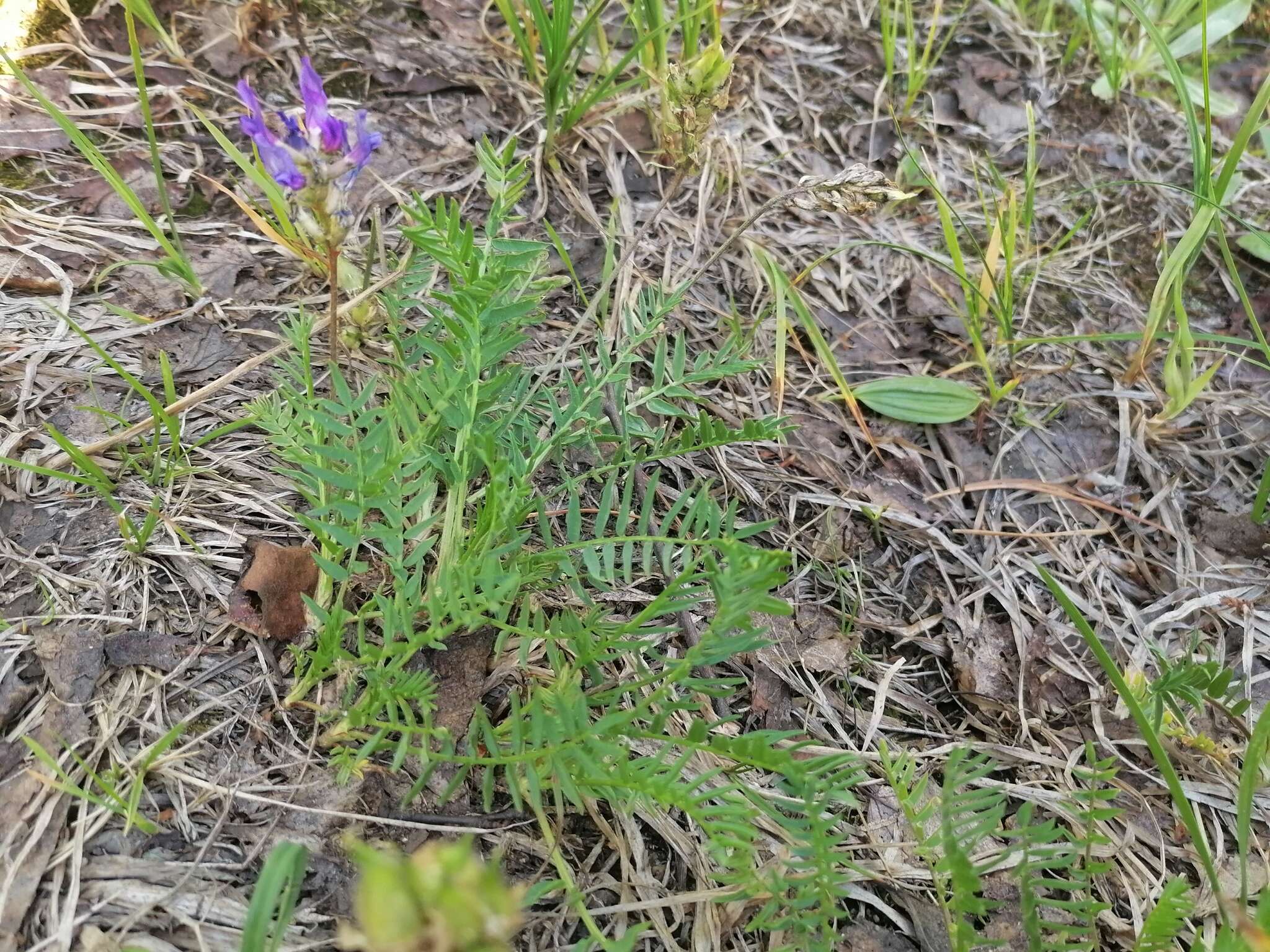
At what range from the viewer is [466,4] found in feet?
8.00

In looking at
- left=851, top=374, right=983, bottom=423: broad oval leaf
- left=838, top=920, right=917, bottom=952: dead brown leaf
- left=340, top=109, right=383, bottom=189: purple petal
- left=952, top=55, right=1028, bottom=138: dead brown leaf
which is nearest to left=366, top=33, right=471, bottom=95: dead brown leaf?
left=340, top=109, right=383, bottom=189: purple petal

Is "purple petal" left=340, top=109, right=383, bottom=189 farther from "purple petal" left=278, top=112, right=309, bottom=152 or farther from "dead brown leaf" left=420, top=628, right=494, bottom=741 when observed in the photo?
"dead brown leaf" left=420, top=628, right=494, bottom=741

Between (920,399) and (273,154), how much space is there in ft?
4.90

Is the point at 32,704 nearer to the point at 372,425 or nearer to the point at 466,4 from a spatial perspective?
the point at 372,425

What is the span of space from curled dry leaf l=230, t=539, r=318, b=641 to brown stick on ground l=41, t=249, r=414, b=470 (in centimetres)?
33

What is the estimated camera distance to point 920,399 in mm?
2094

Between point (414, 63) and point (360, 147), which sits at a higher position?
point (360, 147)

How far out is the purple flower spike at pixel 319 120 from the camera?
52.4 inches

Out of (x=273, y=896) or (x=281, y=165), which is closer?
(x=273, y=896)

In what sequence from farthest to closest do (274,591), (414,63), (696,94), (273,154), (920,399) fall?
(414,63)
(920,399)
(696,94)
(274,591)
(273,154)

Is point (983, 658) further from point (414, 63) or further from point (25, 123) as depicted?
point (25, 123)

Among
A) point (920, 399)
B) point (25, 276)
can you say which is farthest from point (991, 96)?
point (25, 276)

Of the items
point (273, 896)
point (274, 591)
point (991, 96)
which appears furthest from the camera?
point (991, 96)

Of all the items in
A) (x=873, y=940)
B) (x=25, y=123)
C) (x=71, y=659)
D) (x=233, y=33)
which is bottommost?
(x=873, y=940)
